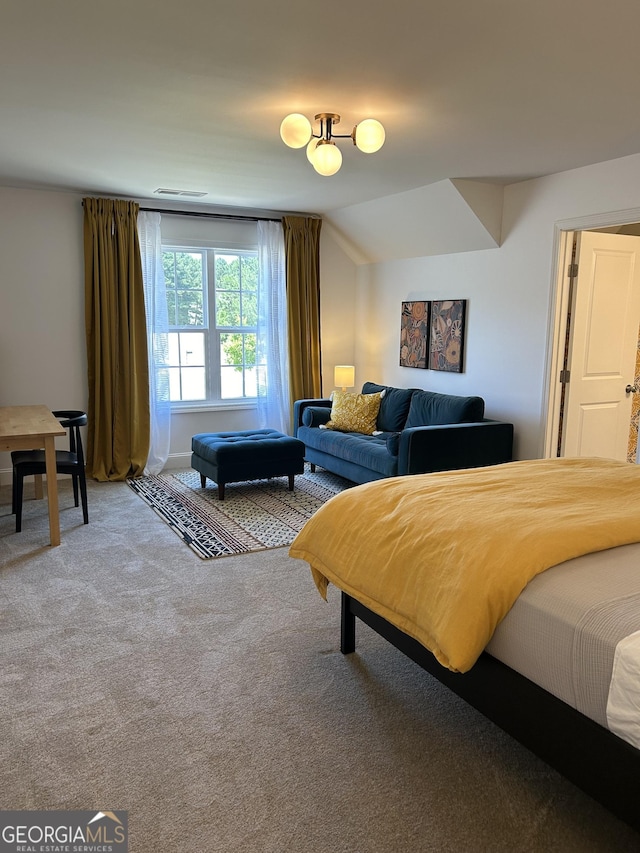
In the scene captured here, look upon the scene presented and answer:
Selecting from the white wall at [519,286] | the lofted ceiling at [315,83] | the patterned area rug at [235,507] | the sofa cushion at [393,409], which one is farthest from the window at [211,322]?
the white wall at [519,286]

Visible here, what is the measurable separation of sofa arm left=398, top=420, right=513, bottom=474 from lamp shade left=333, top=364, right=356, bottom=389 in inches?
73.4

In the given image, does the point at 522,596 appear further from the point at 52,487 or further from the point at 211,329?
the point at 211,329

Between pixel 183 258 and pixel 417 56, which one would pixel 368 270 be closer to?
pixel 183 258

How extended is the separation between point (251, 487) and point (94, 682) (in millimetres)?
2902

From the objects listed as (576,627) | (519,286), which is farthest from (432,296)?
(576,627)

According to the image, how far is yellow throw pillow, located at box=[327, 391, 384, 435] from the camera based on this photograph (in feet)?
18.4

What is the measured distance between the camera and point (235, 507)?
4.76 metres

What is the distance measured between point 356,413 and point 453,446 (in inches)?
48.4

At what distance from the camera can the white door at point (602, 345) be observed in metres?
4.55

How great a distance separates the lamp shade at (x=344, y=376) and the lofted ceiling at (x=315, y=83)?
230 cm

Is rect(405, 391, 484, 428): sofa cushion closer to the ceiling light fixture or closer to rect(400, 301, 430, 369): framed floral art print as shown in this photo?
rect(400, 301, 430, 369): framed floral art print

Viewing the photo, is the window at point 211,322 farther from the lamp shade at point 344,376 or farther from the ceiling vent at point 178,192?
the lamp shade at point 344,376

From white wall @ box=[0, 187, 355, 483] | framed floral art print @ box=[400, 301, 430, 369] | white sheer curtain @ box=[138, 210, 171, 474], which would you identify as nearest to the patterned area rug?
white sheer curtain @ box=[138, 210, 171, 474]

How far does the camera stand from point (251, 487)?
17.5 feet
